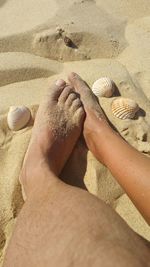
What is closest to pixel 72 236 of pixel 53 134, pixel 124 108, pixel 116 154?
pixel 116 154

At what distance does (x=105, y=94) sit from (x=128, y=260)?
1220mm

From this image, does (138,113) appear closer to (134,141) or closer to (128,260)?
(134,141)

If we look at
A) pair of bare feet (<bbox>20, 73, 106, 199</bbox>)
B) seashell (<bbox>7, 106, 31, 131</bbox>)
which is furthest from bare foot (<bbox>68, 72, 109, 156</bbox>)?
seashell (<bbox>7, 106, 31, 131</bbox>)

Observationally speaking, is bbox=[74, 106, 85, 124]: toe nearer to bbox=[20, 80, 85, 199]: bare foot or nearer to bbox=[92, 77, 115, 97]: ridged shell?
bbox=[20, 80, 85, 199]: bare foot

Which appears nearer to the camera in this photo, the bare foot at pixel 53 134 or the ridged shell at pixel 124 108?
the bare foot at pixel 53 134

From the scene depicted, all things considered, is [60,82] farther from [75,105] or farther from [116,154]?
[116,154]

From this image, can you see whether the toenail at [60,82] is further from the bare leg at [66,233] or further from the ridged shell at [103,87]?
the bare leg at [66,233]

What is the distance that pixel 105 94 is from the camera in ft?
8.16

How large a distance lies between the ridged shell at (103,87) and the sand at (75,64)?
0.19 feet

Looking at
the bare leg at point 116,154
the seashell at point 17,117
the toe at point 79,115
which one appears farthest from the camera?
the toe at point 79,115

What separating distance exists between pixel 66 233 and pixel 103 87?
1.08m

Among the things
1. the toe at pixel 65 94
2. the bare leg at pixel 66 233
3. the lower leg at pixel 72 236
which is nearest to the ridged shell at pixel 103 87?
the toe at pixel 65 94

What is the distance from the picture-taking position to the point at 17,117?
2.25 metres

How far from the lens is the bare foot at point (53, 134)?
209 centimetres
